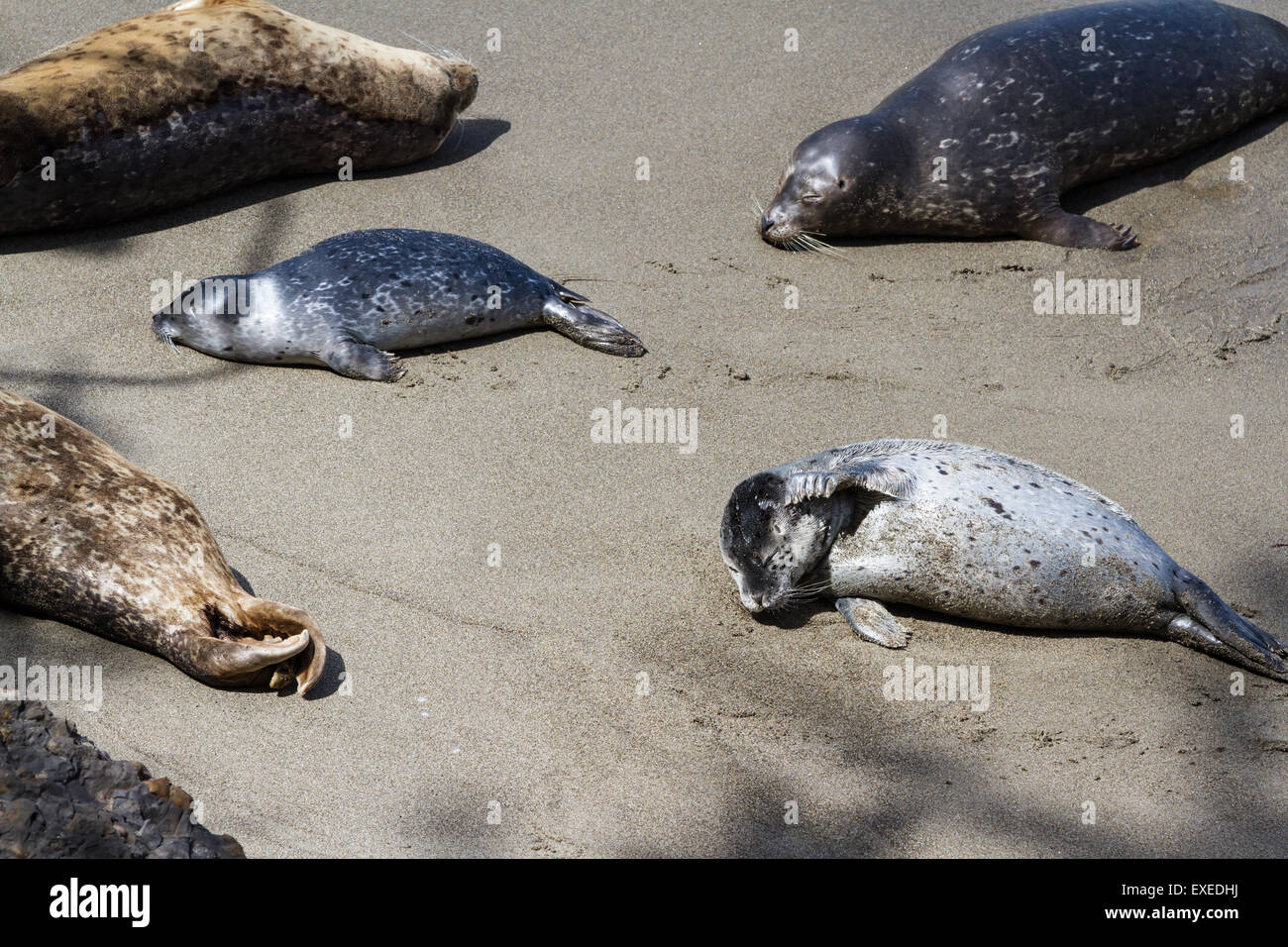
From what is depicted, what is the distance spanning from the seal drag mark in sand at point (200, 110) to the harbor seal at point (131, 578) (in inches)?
94.7

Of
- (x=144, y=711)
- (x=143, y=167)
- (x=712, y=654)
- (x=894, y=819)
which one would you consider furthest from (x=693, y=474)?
(x=143, y=167)

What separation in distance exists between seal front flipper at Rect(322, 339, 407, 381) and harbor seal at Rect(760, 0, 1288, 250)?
206 centimetres

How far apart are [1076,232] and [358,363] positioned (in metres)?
3.51

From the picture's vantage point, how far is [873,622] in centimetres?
399

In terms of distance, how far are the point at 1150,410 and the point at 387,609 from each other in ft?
10.4

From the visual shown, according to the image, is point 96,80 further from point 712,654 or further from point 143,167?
point 712,654

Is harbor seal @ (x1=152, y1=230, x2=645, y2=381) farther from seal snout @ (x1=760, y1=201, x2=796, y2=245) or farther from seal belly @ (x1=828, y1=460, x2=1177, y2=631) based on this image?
seal belly @ (x1=828, y1=460, x2=1177, y2=631)
